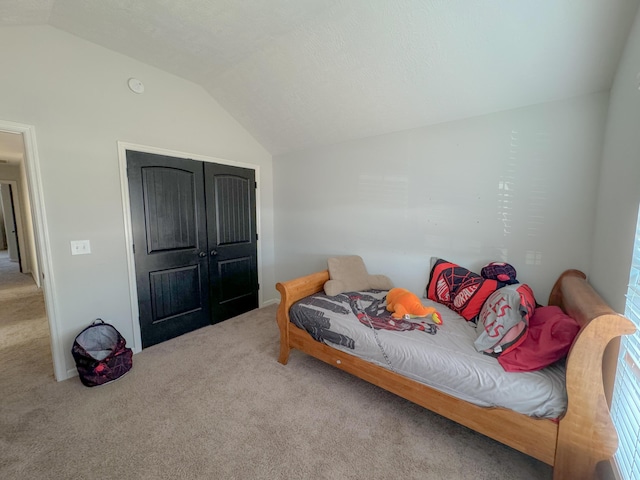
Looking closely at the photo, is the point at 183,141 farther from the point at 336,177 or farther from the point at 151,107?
the point at 336,177

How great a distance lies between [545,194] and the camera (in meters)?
1.95

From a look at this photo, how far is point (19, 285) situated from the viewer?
14.7 ft

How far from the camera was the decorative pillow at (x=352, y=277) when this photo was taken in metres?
2.63

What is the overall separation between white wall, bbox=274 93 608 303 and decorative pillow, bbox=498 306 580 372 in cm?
80

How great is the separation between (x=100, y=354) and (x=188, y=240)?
1.24 metres

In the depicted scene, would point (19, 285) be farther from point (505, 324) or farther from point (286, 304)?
point (505, 324)

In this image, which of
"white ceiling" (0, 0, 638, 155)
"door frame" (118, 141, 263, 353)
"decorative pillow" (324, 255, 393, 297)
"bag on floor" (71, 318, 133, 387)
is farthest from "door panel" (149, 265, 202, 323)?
"white ceiling" (0, 0, 638, 155)

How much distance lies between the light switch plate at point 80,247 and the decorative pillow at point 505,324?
3.13m

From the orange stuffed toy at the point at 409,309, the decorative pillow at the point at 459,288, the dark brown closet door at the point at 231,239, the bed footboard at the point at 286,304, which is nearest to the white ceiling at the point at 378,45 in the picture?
the dark brown closet door at the point at 231,239

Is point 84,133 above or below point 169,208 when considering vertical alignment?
above

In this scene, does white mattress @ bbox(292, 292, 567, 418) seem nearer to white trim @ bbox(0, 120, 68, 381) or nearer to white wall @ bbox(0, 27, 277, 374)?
white wall @ bbox(0, 27, 277, 374)

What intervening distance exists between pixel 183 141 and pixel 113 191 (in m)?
0.86

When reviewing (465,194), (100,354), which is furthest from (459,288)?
(100,354)

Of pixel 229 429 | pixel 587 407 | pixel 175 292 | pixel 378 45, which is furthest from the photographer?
pixel 175 292
